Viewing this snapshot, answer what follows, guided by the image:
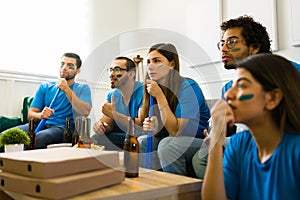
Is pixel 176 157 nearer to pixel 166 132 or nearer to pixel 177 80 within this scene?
pixel 166 132

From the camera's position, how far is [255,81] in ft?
2.34

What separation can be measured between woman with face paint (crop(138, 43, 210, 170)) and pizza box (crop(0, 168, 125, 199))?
0.47 metres

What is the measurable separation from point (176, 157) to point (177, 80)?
40 centimetres

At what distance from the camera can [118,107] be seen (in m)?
1.62

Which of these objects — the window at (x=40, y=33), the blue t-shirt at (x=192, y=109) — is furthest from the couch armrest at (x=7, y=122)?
the blue t-shirt at (x=192, y=109)

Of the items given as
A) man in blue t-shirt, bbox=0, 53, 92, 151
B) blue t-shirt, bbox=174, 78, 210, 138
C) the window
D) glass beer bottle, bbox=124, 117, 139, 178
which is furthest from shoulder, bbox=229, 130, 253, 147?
the window

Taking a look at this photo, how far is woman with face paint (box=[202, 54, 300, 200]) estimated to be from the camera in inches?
27.4

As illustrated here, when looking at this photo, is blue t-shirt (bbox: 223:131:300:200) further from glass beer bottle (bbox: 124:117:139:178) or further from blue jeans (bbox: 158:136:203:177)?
blue jeans (bbox: 158:136:203:177)

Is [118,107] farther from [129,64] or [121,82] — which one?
[129,64]

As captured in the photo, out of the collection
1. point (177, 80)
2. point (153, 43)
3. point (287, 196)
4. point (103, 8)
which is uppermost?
point (103, 8)

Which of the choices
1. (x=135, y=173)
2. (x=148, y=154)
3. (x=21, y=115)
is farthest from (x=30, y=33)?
(x=135, y=173)

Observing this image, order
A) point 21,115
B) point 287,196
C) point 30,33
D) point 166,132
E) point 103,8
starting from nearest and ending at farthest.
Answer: point 287,196, point 166,132, point 21,115, point 30,33, point 103,8

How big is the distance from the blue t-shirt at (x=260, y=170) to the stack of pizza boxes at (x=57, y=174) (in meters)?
0.29

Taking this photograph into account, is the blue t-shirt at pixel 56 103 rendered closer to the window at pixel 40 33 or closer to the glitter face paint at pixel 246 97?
the window at pixel 40 33
